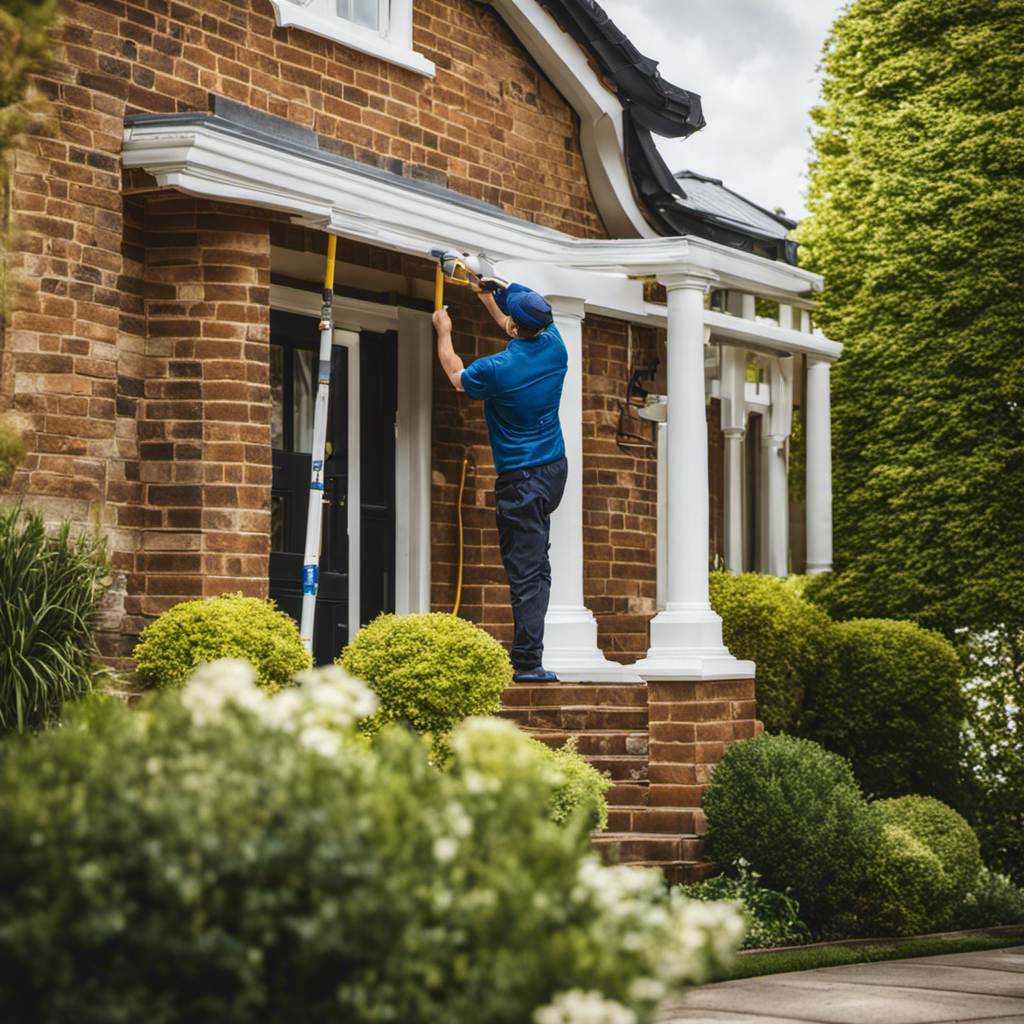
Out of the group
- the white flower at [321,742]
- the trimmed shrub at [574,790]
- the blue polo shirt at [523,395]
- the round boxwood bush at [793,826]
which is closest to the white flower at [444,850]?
the white flower at [321,742]

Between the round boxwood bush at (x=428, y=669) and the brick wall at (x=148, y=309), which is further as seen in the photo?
the round boxwood bush at (x=428, y=669)

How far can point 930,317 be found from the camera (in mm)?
12750

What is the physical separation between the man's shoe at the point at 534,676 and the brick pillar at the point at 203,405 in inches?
75.1

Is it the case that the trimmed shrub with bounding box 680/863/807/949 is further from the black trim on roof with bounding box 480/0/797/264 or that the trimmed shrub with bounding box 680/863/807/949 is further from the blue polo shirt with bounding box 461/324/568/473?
the black trim on roof with bounding box 480/0/797/264

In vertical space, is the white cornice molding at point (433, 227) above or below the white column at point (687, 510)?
above

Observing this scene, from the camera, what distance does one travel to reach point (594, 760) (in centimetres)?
909

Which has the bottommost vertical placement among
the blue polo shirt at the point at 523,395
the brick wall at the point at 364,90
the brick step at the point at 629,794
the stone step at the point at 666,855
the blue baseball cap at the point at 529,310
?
the stone step at the point at 666,855

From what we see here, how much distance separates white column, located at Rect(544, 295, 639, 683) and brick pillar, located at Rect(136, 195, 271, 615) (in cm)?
234

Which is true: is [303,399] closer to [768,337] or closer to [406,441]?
[406,441]

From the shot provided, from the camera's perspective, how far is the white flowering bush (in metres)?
3.05

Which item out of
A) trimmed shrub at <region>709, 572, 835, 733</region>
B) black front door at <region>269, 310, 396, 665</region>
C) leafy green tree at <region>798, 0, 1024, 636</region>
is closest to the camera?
black front door at <region>269, 310, 396, 665</region>

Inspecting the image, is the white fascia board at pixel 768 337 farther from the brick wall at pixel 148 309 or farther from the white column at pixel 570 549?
the brick wall at pixel 148 309

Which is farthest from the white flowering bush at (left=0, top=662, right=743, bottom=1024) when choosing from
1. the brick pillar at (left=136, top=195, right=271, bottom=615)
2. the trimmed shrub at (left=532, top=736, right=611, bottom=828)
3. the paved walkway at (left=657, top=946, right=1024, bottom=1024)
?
the brick pillar at (left=136, top=195, right=271, bottom=615)

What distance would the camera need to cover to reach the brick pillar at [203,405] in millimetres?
7551
